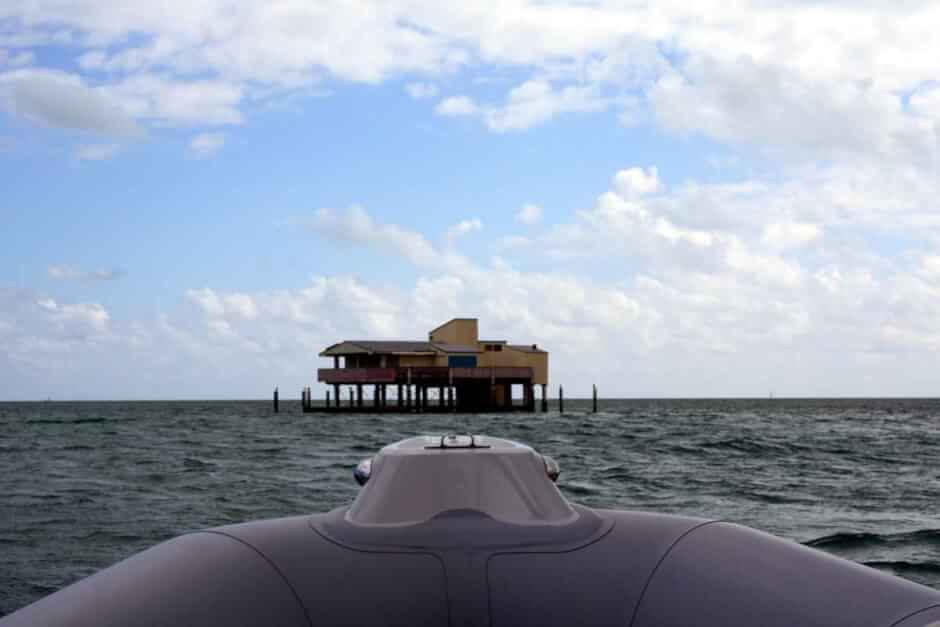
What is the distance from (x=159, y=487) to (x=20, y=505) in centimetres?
320

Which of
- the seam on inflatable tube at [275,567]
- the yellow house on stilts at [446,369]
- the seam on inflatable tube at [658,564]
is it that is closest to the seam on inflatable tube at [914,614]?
the seam on inflatable tube at [658,564]

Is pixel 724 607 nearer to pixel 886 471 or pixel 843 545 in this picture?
pixel 843 545

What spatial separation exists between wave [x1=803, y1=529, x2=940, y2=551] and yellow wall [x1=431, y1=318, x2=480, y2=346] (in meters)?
53.5

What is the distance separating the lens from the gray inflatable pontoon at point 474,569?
3465 millimetres

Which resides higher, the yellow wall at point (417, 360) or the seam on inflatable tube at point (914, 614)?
the yellow wall at point (417, 360)

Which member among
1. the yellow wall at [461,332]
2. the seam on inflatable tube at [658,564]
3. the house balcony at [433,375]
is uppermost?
the yellow wall at [461,332]

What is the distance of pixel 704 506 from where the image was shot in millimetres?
16594

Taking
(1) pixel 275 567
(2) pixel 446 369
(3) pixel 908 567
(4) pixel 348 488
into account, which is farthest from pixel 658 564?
(2) pixel 446 369

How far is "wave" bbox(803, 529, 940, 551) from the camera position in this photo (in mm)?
12719

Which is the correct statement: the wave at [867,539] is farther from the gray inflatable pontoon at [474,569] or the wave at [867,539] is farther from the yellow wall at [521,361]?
the yellow wall at [521,361]

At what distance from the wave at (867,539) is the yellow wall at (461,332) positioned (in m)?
53.5

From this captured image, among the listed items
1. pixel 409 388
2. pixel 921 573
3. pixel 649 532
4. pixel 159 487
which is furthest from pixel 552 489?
pixel 409 388

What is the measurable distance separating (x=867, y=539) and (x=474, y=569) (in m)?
10.5

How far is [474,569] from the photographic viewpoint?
A: 4.30m
